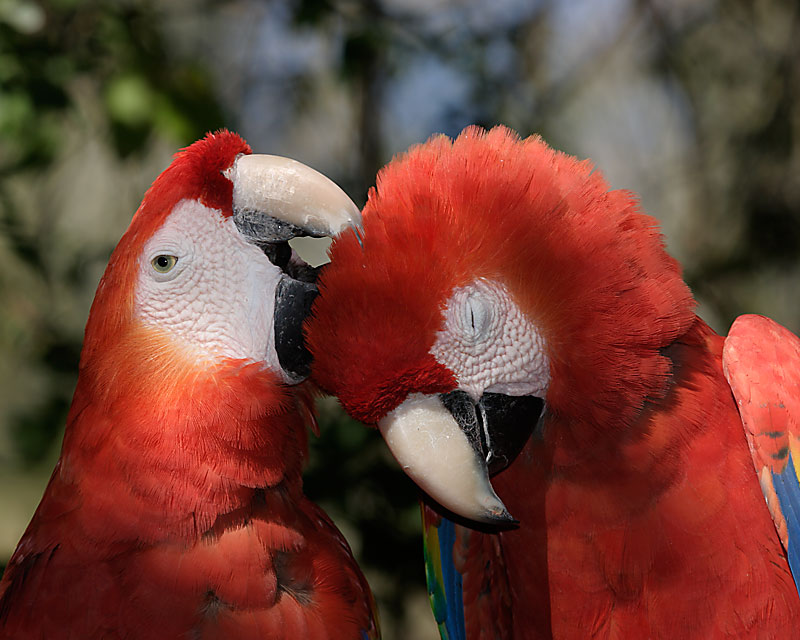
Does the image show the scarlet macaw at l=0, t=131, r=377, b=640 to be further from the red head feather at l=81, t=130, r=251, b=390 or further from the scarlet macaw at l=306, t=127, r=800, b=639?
the scarlet macaw at l=306, t=127, r=800, b=639

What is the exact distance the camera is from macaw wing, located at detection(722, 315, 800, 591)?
40.7 inches

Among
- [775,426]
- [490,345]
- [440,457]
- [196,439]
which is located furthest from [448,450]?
[775,426]

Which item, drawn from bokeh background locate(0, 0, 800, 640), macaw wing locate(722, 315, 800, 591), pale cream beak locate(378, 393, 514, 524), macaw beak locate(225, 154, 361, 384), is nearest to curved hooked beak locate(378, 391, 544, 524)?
pale cream beak locate(378, 393, 514, 524)

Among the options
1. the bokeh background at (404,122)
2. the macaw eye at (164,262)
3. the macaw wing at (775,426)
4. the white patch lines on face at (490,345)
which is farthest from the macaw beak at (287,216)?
the bokeh background at (404,122)

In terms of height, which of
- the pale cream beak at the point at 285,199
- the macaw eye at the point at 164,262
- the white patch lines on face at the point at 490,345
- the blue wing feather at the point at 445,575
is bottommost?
the blue wing feather at the point at 445,575

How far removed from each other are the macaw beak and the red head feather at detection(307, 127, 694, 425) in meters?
0.08

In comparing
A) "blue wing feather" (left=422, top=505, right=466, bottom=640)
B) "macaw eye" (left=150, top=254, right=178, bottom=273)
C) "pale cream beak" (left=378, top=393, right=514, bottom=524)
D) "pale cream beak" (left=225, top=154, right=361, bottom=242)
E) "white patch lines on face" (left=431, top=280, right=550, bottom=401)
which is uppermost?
"pale cream beak" (left=225, top=154, right=361, bottom=242)

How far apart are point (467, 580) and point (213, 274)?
0.70 metres

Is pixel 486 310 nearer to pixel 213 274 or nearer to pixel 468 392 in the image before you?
pixel 468 392

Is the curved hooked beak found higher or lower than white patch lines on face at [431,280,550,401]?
lower

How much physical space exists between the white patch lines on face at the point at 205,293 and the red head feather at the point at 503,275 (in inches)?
6.5

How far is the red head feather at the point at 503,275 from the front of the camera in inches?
35.5

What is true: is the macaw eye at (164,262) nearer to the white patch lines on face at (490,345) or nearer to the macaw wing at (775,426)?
the white patch lines on face at (490,345)

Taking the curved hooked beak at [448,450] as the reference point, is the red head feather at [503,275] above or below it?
above
